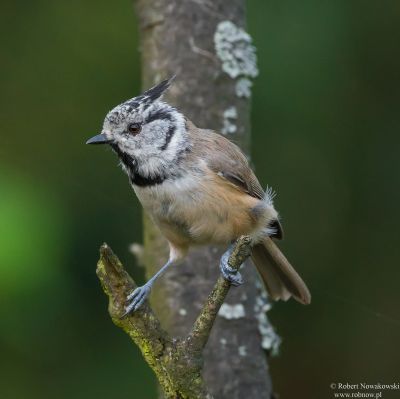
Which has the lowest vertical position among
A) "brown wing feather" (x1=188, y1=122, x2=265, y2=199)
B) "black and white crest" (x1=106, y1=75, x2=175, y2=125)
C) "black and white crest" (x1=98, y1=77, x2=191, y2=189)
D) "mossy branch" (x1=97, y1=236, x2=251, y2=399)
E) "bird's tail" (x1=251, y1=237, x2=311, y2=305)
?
"bird's tail" (x1=251, y1=237, x2=311, y2=305)

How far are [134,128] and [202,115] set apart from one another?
18.4 inches

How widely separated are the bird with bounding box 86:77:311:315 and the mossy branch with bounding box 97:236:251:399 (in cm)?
46

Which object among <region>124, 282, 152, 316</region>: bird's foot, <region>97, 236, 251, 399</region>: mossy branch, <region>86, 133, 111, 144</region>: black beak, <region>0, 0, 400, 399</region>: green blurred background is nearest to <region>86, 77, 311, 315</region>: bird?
<region>86, 133, 111, 144</region>: black beak

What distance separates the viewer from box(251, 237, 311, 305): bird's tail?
3.22m

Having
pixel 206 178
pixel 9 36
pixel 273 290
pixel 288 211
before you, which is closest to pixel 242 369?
pixel 273 290

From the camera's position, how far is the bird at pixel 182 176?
2.91m

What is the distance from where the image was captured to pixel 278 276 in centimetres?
325

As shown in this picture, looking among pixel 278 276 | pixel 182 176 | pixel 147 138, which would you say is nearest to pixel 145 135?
A: pixel 147 138

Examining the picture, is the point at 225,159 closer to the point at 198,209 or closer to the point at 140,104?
the point at 198,209

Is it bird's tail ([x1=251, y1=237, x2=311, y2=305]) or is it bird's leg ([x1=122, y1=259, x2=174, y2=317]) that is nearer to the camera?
bird's leg ([x1=122, y1=259, x2=174, y2=317])

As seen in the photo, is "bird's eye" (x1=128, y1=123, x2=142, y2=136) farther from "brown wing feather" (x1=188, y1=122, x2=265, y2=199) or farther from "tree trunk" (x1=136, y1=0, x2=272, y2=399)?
"tree trunk" (x1=136, y1=0, x2=272, y2=399)

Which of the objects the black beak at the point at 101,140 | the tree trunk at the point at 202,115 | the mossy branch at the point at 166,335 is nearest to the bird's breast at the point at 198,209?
the black beak at the point at 101,140

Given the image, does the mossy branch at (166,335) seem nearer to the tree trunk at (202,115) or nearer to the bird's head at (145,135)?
the bird's head at (145,135)

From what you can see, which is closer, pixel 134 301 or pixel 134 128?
pixel 134 301
